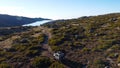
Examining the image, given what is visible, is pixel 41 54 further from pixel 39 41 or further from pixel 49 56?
pixel 39 41

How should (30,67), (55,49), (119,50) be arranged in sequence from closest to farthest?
(30,67) → (119,50) → (55,49)

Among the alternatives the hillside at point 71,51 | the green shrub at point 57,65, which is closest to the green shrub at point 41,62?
the hillside at point 71,51

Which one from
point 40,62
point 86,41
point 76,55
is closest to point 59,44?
point 86,41

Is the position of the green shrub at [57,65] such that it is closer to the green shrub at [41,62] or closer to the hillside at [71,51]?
the hillside at [71,51]

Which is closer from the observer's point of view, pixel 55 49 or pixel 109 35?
pixel 55 49

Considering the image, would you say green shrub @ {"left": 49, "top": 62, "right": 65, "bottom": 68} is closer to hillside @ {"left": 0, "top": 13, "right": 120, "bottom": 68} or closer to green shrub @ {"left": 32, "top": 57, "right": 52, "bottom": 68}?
hillside @ {"left": 0, "top": 13, "right": 120, "bottom": 68}

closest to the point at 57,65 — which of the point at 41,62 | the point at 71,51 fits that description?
the point at 41,62

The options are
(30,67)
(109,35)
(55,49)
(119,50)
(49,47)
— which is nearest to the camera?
(30,67)

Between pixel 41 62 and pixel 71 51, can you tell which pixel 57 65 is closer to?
pixel 41 62

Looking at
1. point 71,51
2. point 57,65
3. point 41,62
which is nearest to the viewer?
point 57,65

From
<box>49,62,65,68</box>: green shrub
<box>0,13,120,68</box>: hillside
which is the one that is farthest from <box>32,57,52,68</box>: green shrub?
<box>49,62,65,68</box>: green shrub

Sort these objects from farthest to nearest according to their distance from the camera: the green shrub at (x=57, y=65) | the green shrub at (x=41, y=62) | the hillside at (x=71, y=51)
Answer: the green shrub at (x=41, y=62), the hillside at (x=71, y=51), the green shrub at (x=57, y=65)
